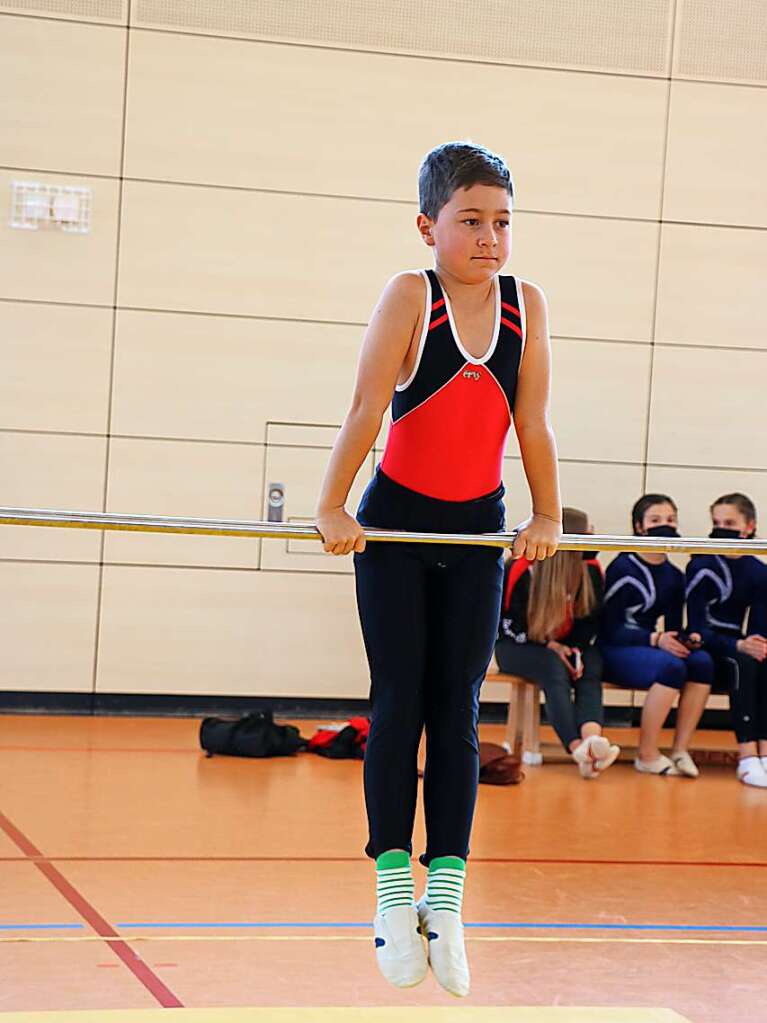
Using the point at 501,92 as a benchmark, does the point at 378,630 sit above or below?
below

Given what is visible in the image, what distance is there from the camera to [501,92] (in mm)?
7277

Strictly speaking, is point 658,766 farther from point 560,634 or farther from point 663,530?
point 663,530

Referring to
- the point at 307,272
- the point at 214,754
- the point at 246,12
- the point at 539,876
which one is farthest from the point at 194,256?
the point at 539,876

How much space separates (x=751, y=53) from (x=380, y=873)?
6109 millimetres

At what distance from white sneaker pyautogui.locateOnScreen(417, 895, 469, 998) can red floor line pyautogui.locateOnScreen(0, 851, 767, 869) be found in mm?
1744

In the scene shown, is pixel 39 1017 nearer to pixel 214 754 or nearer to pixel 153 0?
pixel 214 754

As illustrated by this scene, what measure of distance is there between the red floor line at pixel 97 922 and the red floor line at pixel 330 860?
3.3 inches

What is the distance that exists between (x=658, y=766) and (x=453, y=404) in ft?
12.9

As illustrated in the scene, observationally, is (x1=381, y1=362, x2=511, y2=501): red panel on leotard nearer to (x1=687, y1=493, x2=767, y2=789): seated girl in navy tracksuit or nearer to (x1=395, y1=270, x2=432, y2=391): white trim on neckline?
(x1=395, y1=270, x2=432, y2=391): white trim on neckline

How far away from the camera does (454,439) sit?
2.67 metres

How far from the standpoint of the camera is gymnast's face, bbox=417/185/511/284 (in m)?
2.60

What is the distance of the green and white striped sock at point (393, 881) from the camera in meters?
2.54

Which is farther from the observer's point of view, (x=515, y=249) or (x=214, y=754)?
(x=515, y=249)

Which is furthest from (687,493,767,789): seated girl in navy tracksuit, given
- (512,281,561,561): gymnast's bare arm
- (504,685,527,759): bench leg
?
(512,281,561,561): gymnast's bare arm
